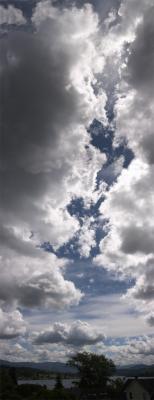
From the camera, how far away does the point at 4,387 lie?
39.4m

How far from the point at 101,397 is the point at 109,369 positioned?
984cm

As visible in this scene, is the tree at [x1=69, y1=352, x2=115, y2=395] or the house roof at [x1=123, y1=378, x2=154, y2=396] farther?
the tree at [x1=69, y1=352, x2=115, y2=395]

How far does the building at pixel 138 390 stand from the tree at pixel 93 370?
11.1 m

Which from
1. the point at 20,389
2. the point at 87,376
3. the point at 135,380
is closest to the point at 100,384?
the point at 87,376

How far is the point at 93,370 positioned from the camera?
9969 cm

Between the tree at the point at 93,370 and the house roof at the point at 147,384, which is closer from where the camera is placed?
the house roof at the point at 147,384

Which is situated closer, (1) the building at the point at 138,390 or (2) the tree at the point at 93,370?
(1) the building at the point at 138,390

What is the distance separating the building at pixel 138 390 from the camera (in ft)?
279

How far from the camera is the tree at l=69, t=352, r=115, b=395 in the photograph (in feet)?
322

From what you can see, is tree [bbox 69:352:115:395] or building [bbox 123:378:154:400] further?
tree [bbox 69:352:115:395]

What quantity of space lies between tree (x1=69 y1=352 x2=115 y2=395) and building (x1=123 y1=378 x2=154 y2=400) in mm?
11143

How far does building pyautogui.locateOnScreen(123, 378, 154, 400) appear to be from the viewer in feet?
279

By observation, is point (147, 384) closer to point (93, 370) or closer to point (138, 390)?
point (138, 390)

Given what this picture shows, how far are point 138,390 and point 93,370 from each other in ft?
53.7
